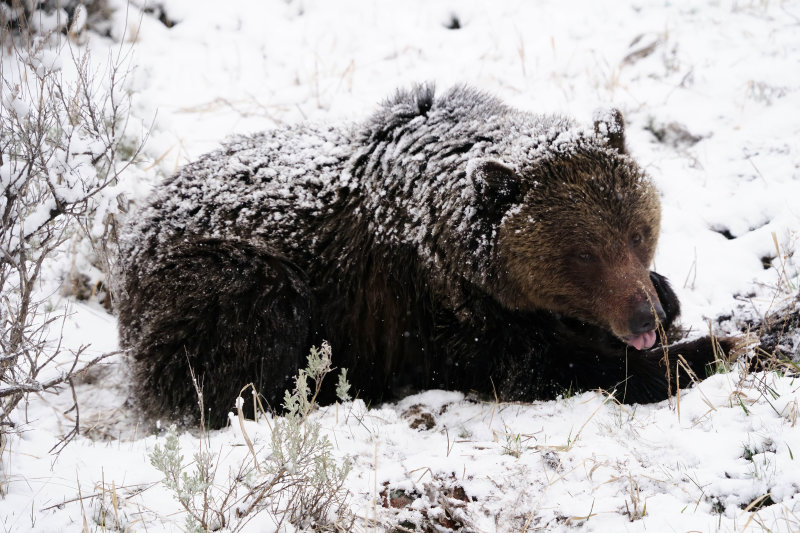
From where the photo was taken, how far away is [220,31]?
965 centimetres

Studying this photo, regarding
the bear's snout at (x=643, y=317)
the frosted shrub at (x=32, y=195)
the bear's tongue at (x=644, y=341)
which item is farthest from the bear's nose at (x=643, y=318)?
the frosted shrub at (x=32, y=195)

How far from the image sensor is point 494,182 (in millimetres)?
4016

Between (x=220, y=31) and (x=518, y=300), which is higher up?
(x=220, y=31)

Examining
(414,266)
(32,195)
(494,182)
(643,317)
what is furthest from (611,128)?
(32,195)

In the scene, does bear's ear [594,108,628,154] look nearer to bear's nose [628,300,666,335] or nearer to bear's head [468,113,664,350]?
bear's head [468,113,664,350]

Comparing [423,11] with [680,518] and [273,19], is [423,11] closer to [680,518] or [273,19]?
[273,19]

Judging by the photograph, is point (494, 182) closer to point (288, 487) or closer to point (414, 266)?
point (414, 266)

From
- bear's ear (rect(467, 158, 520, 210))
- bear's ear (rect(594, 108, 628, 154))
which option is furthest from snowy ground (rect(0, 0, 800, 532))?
bear's ear (rect(594, 108, 628, 154))

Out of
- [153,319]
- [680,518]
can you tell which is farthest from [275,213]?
[680,518]

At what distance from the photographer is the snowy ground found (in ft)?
9.53

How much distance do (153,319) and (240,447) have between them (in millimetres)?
1226

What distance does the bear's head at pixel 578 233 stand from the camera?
4.07 m

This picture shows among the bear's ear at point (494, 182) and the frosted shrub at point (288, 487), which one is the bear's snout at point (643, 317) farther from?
the frosted shrub at point (288, 487)

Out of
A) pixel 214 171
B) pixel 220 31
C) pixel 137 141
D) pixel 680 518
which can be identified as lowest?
pixel 680 518
